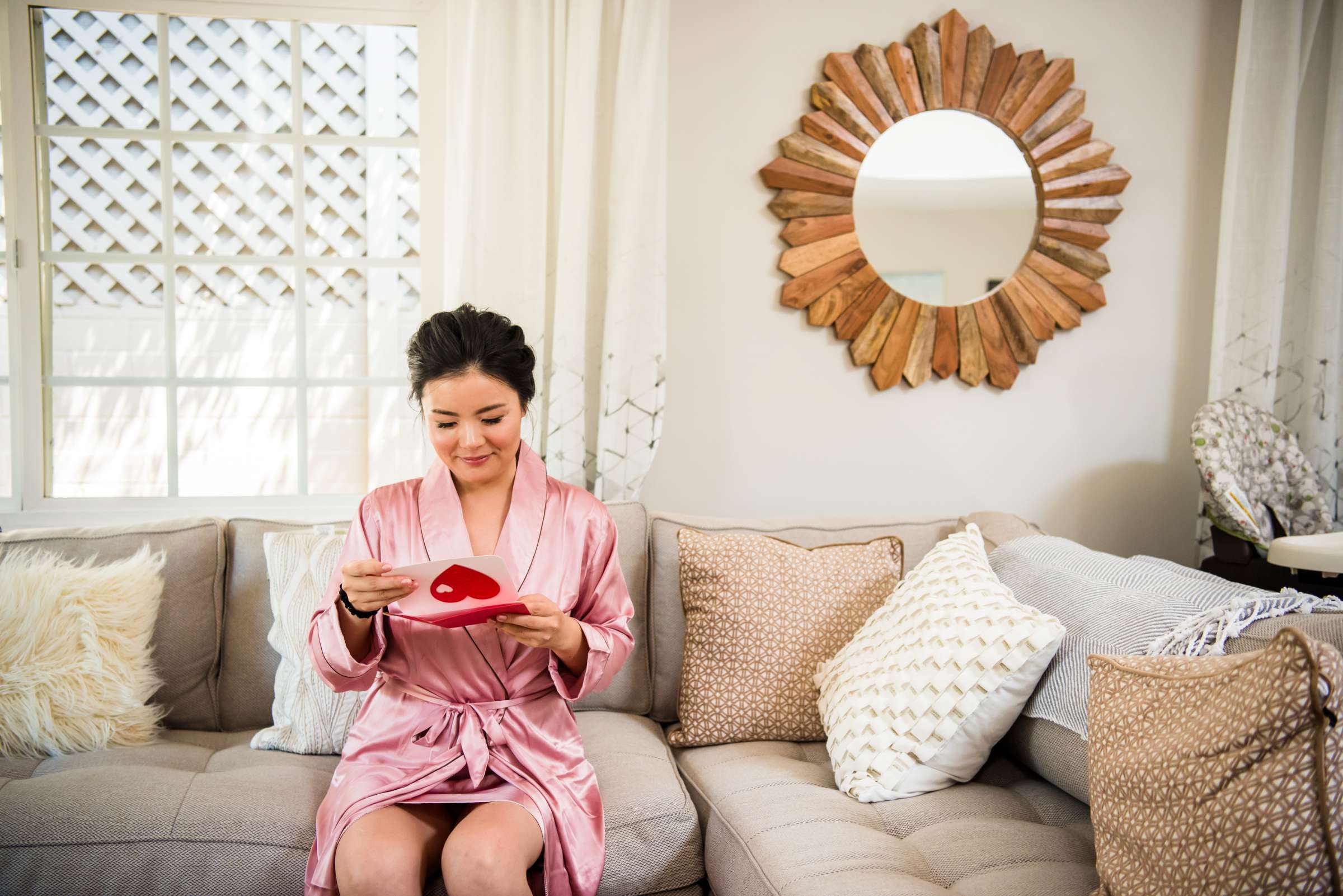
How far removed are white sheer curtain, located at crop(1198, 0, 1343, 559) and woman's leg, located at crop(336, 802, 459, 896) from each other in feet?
8.07

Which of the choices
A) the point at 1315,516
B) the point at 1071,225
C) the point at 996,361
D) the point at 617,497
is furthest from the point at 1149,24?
the point at 617,497

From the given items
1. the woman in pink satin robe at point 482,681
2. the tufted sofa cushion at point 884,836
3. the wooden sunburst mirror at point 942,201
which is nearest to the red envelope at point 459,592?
the woman in pink satin robe at point 482,681

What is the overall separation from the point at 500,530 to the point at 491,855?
1.82 ft

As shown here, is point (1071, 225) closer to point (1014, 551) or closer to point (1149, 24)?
point (1149, 24)

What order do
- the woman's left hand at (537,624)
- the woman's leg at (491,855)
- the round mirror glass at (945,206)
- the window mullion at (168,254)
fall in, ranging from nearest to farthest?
the woman's leg at (491,855)
the woman's left hand at (537,624)
the window mullion at (168,254)
the round mirror glass at (945,206)

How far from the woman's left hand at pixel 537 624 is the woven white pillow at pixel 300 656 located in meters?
0.58

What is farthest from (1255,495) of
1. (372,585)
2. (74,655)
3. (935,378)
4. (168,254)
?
(168,254)

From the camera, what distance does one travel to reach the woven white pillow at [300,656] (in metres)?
1.71

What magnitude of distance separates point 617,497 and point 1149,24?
7.30 ft

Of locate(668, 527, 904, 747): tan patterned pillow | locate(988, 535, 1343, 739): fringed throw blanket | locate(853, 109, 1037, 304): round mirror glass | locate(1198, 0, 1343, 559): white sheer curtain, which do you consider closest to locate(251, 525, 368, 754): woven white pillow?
locate(668, 527, 904, 747): tan patterned pillow

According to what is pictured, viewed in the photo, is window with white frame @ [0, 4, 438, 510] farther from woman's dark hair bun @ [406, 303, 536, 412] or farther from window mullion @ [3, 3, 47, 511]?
woman's dark hair bun @ [406, 303, 536, 412]

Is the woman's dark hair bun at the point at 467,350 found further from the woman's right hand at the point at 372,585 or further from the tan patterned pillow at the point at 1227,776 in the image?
the tan patterned pillow at the point at 1227,776

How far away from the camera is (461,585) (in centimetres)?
125

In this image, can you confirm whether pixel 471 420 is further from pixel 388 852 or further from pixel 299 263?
pixel 299 263
